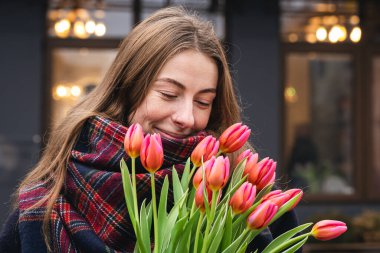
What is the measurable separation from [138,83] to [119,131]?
0.51 feet

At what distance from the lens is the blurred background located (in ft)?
25.5

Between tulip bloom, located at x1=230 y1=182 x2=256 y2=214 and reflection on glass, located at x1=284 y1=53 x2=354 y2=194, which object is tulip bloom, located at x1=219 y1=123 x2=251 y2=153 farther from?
reflection on glass, located at x1=284 y1=53 x2=354 y2=194

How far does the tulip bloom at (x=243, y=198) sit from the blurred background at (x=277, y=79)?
244 inches

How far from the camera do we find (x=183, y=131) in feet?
5.70

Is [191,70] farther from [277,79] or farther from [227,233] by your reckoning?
[277,79]

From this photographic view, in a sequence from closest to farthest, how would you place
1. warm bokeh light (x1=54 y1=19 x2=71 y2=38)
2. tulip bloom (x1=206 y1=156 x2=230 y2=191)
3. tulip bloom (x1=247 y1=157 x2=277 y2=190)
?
tulip bloom (x1=206 y1=156 x2=230 y2=191), tulip bloom (x1=247 y1=157 x2=277 y2=190), warm bokeh light (x1=54 y1=19 x2=71 y2=38)

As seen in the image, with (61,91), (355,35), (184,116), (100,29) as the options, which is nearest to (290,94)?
(355,35)

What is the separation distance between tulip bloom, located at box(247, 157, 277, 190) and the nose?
0.36m

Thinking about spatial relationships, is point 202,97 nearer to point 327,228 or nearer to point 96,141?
point 96,141

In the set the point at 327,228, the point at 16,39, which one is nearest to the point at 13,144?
the point at 16,39

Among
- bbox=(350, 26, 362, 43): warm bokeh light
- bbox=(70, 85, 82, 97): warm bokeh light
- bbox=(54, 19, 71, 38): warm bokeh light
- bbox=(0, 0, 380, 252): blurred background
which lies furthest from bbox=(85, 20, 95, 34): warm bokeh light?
bbox=(350, 26, 362, 43): warm bokeh light

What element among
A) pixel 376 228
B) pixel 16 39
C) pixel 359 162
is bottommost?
pixel 376 228

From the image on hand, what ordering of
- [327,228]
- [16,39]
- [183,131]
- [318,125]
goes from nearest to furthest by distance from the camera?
[327,228], [183,131], [16,39], [318,125]

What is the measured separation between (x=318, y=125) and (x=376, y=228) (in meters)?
1.24
